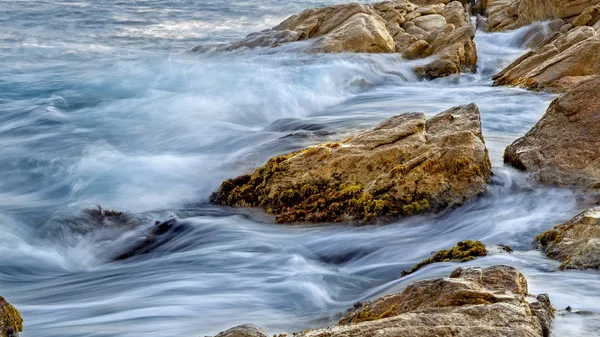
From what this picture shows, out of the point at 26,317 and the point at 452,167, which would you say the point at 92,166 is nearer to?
the point at 26,317

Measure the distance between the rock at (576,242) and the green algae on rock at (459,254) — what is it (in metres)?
0.54

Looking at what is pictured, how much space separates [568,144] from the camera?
7.87 m

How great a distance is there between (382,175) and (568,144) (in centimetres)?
203

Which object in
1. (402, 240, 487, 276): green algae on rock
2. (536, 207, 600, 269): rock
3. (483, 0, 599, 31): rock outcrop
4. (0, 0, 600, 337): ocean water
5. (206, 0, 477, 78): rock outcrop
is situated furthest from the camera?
(483, 0, 599, 31): rock outcrop

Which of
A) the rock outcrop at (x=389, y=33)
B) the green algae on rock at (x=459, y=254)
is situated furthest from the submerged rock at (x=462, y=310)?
the rock outcrop at (x=389, y=33)

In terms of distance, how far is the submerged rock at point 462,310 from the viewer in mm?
3893

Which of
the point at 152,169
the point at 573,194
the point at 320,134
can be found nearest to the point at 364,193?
the point at 573,194

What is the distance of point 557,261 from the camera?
5703mm

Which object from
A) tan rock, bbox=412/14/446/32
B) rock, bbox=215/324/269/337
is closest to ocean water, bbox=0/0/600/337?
tan rock, bbox=412/14/446/32

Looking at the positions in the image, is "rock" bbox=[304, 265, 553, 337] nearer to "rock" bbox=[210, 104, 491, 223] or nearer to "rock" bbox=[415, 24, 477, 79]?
"rock" bbox=[210, 104, 491, 223]

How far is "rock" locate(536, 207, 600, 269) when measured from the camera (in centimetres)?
545

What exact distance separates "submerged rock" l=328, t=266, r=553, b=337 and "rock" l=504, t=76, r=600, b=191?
10.9 feet

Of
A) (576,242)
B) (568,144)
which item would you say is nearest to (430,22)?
(568,144)

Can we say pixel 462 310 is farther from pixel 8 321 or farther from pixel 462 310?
pixel 8 321
